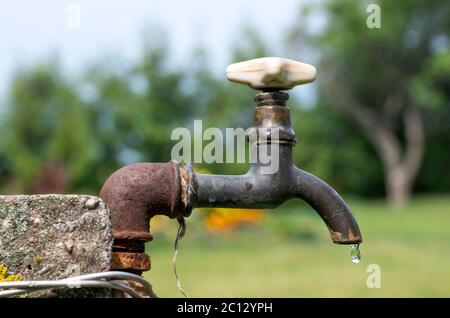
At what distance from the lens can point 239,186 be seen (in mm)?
1743

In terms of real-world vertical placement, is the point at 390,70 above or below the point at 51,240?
above

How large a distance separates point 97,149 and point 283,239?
9.23 metres

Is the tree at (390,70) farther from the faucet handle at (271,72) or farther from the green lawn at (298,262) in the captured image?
the faucet handle at (271,72)

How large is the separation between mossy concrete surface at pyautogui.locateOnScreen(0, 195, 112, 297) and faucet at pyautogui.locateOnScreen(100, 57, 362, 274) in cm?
8

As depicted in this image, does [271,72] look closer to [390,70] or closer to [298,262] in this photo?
[298,262]

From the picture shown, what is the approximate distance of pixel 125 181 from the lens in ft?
5.48

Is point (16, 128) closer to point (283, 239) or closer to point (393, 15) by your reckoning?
point (283, 239)

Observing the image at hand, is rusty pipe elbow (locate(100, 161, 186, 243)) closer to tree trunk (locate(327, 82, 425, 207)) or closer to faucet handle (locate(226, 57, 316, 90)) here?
faucet handle (locate(226, 57, 316, 90))

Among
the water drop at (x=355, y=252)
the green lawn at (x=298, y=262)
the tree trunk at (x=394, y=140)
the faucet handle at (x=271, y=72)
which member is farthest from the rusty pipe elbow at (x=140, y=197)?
the tree trunk at (x=394, y=140)

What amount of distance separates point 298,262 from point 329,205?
990cm

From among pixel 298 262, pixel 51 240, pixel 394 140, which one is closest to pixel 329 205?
pixel 51 240
